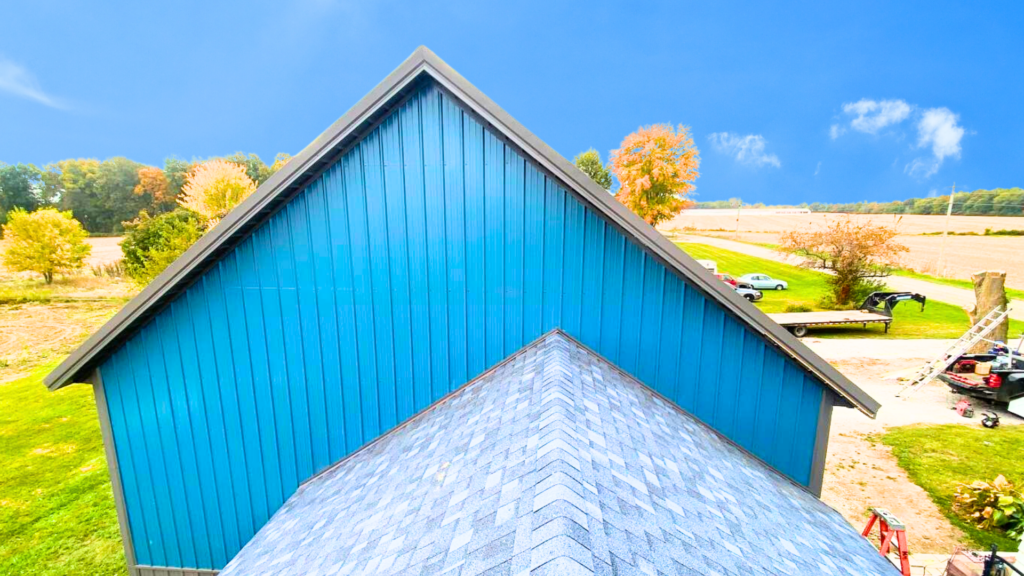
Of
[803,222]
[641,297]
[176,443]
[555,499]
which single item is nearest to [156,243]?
[176,443]

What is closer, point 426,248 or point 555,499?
point 555,499

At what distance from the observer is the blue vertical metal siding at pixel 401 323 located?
203 inches

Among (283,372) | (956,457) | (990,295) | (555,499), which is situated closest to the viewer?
(555,499)

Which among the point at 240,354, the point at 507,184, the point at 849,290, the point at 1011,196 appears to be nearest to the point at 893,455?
the point at 507,184

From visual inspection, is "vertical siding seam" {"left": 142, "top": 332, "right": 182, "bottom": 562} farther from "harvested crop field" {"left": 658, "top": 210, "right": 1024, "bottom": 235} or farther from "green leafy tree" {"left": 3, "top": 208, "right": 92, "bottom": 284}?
"harvested crop field" {"left": 658, "top": 210, "right": 1024, "bottom": 235}

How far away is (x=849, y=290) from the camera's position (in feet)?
80.3

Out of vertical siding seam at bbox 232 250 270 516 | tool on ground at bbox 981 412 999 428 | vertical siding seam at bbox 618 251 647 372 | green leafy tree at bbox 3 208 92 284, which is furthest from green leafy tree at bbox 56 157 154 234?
tool on ground at bbox 981 412 999 428

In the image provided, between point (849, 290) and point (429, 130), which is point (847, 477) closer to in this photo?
point (429, 130)

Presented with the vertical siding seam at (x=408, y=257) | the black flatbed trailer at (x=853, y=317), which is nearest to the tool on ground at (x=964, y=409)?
the black flatbed trailer at (x=853, y=317)

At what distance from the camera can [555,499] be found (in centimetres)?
229

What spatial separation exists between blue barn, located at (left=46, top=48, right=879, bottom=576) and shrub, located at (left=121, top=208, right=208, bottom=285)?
22.3 meters

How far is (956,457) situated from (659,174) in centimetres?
2870

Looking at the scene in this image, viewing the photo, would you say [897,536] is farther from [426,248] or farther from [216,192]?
[216,192]

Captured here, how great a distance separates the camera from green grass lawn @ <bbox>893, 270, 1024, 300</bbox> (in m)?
27.8
